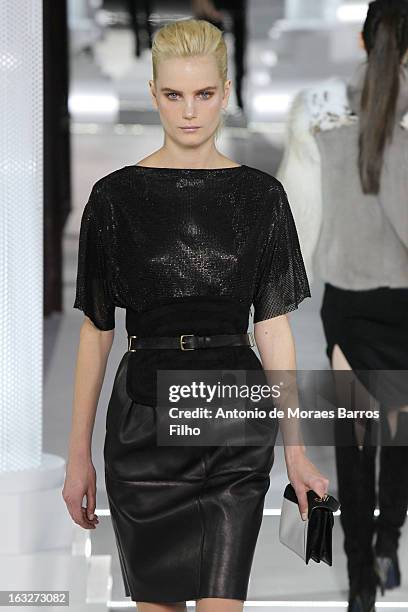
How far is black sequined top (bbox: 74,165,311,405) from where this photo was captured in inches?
92.5

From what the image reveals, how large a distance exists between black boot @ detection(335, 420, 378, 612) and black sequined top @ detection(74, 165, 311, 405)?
1207 mm

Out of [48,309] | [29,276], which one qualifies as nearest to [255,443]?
[29,276]

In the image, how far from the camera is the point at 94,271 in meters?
2.42

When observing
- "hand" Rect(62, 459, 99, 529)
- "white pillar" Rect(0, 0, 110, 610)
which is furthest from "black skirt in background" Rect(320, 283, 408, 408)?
"hand" Rect(62, 459, 99, 529)

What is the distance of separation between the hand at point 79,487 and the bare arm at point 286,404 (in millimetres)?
326

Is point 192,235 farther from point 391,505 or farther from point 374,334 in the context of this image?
point 391,505

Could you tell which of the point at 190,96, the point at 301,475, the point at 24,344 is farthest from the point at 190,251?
the point at 24,344

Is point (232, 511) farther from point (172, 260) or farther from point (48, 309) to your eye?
point (48, 309)

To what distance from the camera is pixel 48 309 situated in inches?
274

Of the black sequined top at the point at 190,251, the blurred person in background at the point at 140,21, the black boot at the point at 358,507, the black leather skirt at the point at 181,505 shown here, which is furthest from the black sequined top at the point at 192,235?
the blurred person in background at the point at 140,21

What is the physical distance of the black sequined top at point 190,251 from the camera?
2.35 meters

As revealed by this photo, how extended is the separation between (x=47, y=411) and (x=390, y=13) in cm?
240

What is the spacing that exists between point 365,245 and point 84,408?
125cm

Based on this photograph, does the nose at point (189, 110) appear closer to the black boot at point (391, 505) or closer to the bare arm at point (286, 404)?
the bare arm at point (286, 404)
